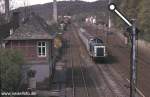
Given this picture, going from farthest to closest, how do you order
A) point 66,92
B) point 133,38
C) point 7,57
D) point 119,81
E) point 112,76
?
point 112,76
point 119,81
point 66,92
point 7,57
point 133,38

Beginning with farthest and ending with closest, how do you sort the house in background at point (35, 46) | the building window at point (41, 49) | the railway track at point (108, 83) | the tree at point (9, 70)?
the building window at point (41, 49) < the house in background at point (35, 46) < the railway track at point (108, 83) < the tree at point (9, 70)

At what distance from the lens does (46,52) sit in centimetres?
4172

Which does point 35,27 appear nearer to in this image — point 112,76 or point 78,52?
point 112,76

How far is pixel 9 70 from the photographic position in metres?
27.0

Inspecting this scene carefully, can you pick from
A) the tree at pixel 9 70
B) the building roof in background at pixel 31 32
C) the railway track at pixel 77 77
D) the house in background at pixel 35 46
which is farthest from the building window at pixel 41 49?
the tree at pixel 9 70

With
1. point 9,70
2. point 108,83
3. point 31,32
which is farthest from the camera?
point 31,32

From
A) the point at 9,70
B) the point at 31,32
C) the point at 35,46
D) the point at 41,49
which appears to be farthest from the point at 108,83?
the point at 9,70

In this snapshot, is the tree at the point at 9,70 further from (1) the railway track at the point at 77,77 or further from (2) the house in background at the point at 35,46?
(2) the house in background at the point at 35,46

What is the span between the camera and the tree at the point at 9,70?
2683cm

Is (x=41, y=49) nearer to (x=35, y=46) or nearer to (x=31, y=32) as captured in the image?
(x=35, y=46)

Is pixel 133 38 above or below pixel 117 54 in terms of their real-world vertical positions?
above

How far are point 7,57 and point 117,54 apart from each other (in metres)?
38.2

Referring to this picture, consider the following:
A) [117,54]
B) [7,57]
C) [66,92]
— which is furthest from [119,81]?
[117,54]

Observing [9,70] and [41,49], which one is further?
[41,49]
